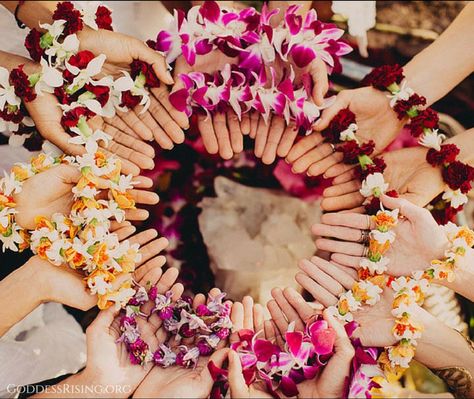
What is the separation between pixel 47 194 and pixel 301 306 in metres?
0.83

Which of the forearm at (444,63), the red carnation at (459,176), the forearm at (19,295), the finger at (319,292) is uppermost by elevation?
the forearm at (444,63)

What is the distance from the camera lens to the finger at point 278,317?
64.8 inches

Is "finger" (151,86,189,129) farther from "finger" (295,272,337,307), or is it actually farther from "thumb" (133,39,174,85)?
"finger" (295,272,337,307)

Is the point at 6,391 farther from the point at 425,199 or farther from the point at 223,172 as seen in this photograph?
the point at 425,199

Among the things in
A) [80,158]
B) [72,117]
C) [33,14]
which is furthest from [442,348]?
[33,14]

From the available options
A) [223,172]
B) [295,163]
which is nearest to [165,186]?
[223,172]

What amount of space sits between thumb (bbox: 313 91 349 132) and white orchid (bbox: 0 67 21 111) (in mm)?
953

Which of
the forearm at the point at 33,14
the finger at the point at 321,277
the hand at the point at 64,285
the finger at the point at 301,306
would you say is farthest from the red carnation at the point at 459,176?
the forearm at the point at 33,14

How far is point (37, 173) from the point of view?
1.60 m

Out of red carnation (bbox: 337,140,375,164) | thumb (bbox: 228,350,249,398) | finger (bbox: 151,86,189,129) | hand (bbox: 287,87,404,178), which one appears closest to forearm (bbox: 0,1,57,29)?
finger (bbox: 151,86,189,129)

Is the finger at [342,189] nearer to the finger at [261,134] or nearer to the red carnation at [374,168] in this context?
the red carnation at [374,168]

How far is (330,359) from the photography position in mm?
1458

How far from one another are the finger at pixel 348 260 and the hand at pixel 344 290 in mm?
19

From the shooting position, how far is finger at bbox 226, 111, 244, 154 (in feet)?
5.98
